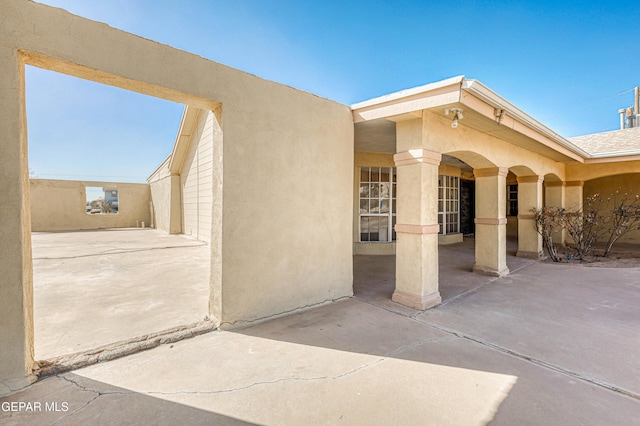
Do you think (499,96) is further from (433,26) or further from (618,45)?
(618,45)

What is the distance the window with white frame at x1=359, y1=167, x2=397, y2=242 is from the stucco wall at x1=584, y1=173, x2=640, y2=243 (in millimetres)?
8791

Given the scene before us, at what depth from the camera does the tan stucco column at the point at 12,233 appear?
→ 2.00 metres

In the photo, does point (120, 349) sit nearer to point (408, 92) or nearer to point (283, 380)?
point (283, 380)

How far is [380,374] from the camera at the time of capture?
2342mm

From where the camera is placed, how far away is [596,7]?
685cm

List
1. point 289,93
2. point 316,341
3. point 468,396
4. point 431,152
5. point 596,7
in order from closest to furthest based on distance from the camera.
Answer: point 468,396
point 316,341
point 289,93
point 431,152
point 596,7

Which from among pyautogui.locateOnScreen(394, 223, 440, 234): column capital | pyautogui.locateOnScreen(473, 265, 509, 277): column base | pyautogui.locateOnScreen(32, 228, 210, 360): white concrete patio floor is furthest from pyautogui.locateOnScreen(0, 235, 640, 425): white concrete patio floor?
pyautogui.locateOnScreen(473, 265, 509, 277): column base

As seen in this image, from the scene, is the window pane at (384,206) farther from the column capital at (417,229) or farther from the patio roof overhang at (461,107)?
the column capital at (417,229)

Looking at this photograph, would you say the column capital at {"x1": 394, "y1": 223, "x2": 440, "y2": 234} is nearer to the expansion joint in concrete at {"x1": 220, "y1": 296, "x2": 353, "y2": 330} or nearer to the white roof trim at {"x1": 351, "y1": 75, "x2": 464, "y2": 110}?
the expansion joint in concrete at {"x1": 220, "y1": 296, "x2": 353, "y2": 330}

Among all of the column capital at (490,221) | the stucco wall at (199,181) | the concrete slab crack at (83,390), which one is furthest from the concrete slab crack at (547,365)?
the stucco wall at (199,181)

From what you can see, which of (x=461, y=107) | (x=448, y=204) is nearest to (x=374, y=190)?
(x=448, y=204)

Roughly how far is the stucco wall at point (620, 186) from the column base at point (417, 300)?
11.1 m

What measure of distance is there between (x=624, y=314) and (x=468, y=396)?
3.42m

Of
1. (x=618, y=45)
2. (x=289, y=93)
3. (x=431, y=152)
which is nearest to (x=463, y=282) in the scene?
(x=431, y=152)
